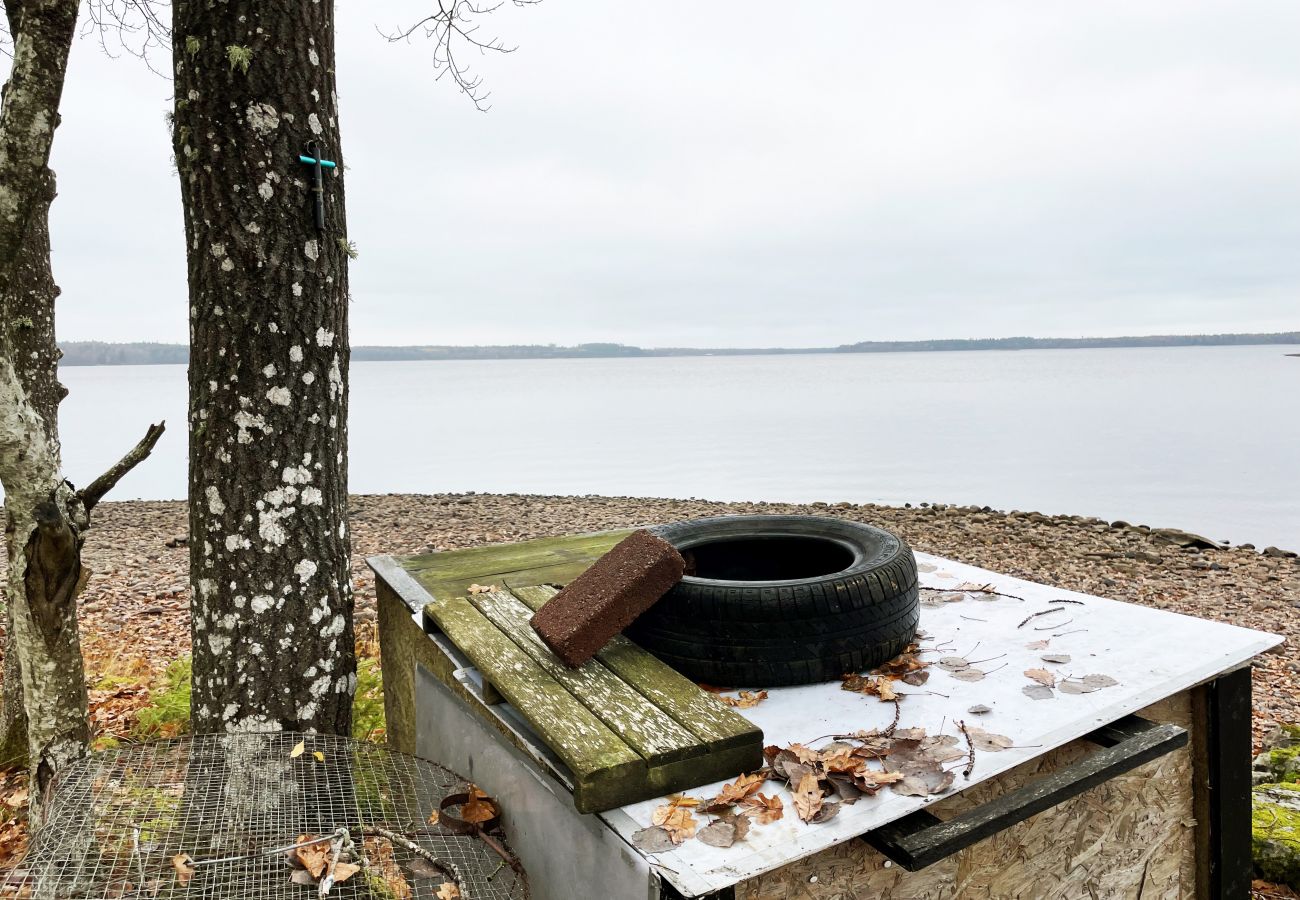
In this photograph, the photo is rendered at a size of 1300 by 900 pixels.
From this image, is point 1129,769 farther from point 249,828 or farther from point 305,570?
point 305,570

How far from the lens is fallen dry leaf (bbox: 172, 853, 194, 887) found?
2149 mm

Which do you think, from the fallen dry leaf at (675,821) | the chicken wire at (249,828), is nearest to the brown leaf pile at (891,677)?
the fallen dry leaf at (675,821)

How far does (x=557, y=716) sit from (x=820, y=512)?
11802 millimetres

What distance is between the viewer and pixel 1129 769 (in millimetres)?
2371

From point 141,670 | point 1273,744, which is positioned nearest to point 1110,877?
point 1273,744

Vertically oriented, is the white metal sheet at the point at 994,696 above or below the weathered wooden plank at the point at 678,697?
below

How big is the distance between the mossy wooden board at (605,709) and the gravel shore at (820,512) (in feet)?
14.3

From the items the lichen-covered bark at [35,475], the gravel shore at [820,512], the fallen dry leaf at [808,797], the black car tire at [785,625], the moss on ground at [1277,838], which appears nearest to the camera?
the fallen dry leaf at [808,797]

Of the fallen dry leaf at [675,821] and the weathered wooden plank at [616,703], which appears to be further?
the weathered wooden plank at [616,703]

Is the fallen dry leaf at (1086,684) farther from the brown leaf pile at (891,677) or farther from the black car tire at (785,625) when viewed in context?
the black car tire at (785,625)

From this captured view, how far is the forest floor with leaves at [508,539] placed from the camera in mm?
5305

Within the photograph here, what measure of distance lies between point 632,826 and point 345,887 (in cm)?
88

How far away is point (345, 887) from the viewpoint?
2.26m

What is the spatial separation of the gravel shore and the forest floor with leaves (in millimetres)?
22
